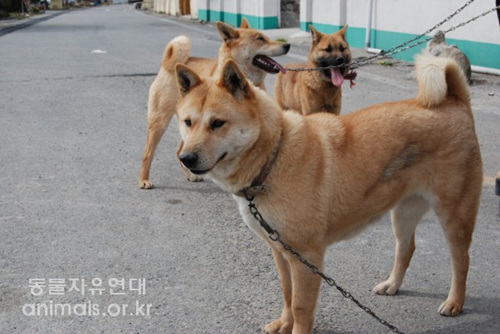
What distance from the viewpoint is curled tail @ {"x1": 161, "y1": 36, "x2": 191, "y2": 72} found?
19.8ft

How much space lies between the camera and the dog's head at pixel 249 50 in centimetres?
647

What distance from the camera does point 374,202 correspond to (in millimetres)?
3307

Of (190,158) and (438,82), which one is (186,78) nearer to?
(190,158)

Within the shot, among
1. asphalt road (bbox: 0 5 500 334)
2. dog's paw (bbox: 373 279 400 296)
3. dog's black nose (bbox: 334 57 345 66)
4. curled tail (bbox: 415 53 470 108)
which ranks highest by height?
curled tail (bbox: 415 53 470 108)

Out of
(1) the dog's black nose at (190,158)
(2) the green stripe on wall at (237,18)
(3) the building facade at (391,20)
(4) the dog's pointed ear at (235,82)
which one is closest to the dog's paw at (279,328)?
(1) the dog's black nose at (190,158)

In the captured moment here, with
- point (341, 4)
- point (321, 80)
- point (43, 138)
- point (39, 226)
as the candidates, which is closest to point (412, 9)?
point (341, 4)

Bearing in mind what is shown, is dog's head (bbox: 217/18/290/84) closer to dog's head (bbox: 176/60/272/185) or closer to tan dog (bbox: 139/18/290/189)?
tan dog (bbox: 139/18/290/189)

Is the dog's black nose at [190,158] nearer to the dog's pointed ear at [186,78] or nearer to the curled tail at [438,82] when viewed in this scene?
the dog's pointed ear at [186,78]

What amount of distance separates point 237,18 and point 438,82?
73.8 feet

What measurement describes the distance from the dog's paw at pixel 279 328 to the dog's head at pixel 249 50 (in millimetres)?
3550

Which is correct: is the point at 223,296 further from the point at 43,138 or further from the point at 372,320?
the point at 43,138

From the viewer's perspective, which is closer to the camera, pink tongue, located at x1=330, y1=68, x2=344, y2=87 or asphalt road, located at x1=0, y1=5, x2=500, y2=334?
asphalt road, located at x1=0, y1=5, x2=500, y2=334

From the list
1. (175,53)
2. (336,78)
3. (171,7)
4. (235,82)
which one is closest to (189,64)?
(175,53)

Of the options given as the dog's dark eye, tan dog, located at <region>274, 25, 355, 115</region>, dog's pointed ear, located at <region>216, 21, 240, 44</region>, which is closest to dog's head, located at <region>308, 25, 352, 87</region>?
tan dog, located at <region>274, 25, 355, 115</region>
